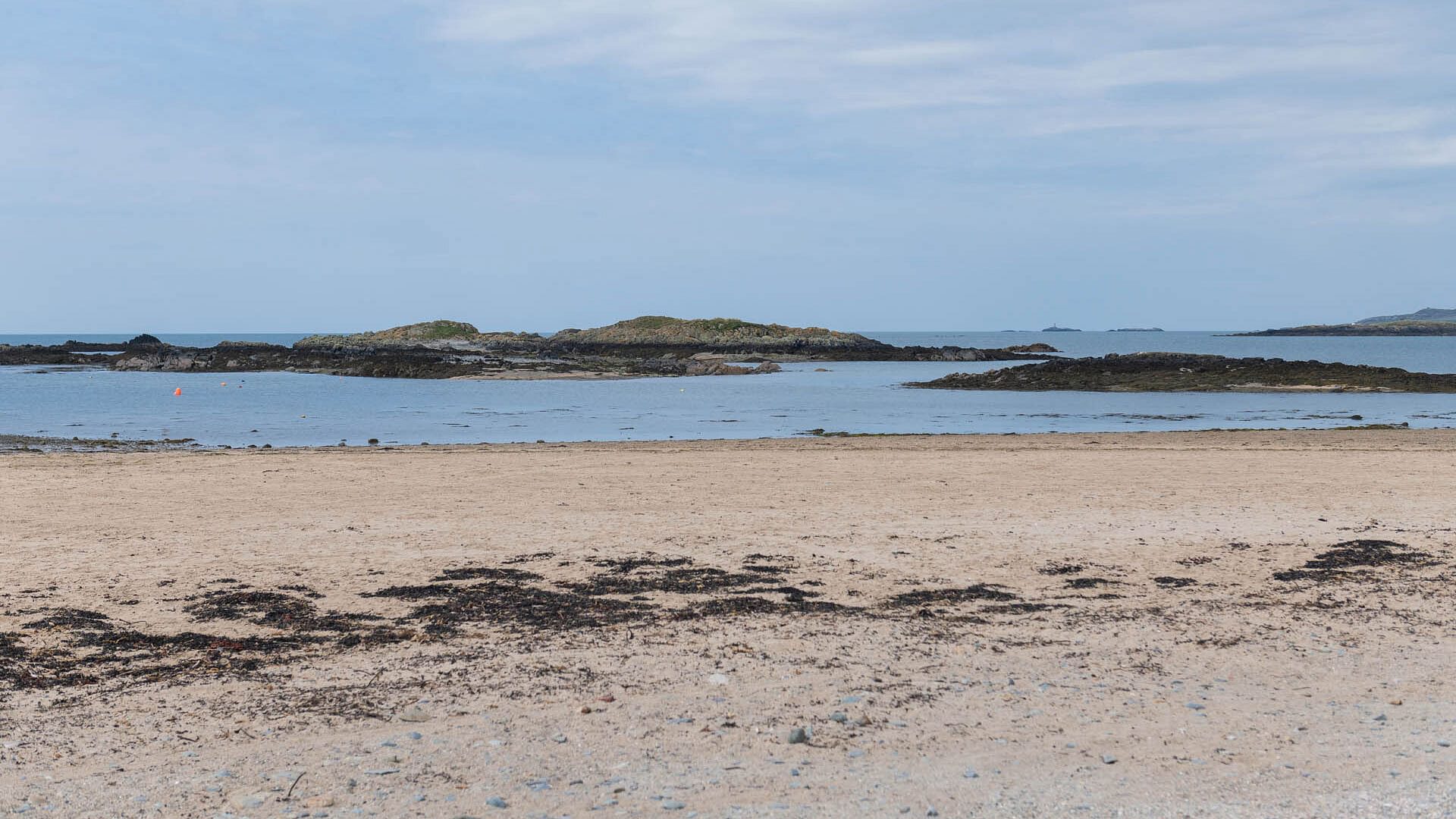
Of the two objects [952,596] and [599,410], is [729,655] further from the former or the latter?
[599,410]

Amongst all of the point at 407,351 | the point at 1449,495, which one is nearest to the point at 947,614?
the point at 1449,495

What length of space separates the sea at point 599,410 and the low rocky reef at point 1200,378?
267cm

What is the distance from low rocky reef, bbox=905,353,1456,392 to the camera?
50531 millimetres

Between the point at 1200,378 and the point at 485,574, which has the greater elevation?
the point at 1200,378

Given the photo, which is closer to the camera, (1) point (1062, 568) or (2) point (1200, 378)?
(1) point (1062, 568)

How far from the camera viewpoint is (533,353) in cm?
10331

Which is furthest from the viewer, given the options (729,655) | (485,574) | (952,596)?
(485,574)

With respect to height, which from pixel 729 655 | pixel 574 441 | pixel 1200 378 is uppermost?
pixel 1200 378

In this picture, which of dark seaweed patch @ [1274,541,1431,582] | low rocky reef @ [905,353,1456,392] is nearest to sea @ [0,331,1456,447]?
low rocky reef @ [905,353,1456,392]

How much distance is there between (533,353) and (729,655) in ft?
A: 320

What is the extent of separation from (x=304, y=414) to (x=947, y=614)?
34088mm

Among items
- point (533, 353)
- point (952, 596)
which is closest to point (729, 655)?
point (952, 596)

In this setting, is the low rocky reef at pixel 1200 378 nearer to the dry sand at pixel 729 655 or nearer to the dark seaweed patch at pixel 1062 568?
the dry sand at pixel 729 655

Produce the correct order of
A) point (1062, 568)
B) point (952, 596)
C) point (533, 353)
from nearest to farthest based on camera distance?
point (952, 596) < point (1062, 568) < point (533, 353)
